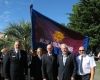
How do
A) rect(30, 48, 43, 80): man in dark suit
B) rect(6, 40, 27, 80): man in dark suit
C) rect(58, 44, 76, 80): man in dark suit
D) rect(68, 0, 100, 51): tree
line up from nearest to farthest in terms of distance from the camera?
rect(58, 44, 76, 80): man in dark suit < rect(6, 40, 27, 80): man in dark suit < rect(30, 48, 43, 80): man in dark suit < rect(68, 0, 100, 51): tree

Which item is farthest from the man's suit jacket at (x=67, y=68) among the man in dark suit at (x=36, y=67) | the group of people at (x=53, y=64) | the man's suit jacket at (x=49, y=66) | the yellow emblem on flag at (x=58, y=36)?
the yellow emblem on flag at (x=58, y=36)

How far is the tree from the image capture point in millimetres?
61031

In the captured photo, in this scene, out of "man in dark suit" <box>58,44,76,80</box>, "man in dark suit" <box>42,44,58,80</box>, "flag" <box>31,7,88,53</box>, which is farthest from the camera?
"flag" <box>31,7,88,53</box>

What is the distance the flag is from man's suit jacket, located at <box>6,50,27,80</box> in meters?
1.22

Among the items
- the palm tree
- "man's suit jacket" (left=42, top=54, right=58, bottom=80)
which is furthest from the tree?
"man's suit jacket" (left=42, top=54, right=58, bottom=80)

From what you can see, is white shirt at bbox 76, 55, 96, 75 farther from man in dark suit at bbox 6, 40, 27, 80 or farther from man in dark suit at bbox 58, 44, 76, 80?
man in dark suit at bbox 6, 40, 27, 80

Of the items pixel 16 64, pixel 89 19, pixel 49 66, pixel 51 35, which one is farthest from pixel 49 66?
pixel 89 19

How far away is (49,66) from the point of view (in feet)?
40.7

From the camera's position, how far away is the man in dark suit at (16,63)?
1213 centimetres

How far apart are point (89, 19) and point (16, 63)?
167 ft

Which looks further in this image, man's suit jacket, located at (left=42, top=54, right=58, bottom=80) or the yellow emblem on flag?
the yellow emblem on flag

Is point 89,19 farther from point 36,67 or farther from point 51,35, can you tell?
point 36,67

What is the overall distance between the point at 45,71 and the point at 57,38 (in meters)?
1.81

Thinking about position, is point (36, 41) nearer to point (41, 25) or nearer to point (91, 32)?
point (41, 25)
